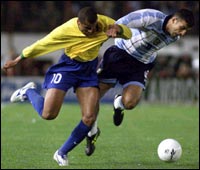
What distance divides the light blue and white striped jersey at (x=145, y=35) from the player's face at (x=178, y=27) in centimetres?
17

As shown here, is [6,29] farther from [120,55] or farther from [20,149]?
[120,55]

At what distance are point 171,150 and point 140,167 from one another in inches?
28.4

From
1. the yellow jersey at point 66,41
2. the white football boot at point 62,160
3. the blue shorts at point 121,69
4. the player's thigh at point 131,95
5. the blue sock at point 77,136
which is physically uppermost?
the yellow jersey at point 66,41

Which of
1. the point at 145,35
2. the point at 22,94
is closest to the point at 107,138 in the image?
the point at 22,94

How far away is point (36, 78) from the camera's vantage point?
23688 mm

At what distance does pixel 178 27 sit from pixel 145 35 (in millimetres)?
848

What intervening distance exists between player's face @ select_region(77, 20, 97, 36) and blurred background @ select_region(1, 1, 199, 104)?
1260cm

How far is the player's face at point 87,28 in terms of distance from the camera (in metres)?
9.21

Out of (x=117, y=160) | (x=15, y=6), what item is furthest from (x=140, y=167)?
(x=15, y=6)

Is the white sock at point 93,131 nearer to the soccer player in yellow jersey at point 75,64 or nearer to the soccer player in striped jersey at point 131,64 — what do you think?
the soccer player in striped jersey at point 131,64

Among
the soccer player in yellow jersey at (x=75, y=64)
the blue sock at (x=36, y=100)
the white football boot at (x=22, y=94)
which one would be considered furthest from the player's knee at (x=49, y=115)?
the white football boot at (x=22, y=94)

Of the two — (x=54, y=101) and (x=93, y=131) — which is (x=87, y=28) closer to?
(x=54, y=101)

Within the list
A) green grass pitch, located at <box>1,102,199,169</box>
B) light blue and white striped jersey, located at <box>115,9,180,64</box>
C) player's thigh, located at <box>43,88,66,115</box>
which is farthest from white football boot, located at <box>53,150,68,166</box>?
light blue and white striped jersey, located at <box>115,9,180,64</box>

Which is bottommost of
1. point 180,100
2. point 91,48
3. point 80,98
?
point 180,100
